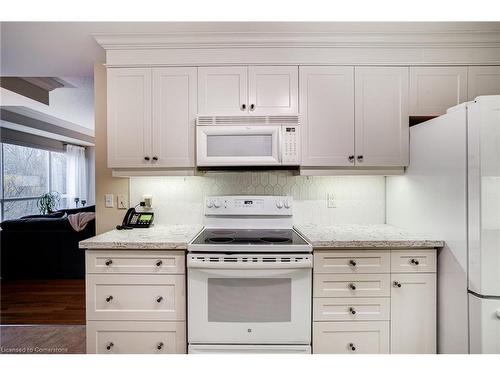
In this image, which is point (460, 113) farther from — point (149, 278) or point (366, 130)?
point (149, 278)

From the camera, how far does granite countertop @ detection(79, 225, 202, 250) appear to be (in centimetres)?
180

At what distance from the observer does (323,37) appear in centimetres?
208

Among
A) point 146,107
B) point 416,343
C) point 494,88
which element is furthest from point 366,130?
point 146,107

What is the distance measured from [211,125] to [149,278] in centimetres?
114

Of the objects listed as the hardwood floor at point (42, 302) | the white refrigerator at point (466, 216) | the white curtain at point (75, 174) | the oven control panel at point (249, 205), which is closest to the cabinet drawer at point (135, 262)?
the oven control panel at point (249, 205)

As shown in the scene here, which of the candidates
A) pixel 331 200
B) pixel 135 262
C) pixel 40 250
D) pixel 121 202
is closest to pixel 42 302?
pixel 40 250

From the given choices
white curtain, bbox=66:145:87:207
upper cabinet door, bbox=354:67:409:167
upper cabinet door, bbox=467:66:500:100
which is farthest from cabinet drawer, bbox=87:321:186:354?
white curtain, bbox=66:145:87:207

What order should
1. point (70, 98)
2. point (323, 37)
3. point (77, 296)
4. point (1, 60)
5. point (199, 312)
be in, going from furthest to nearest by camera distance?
point (70, 98) < point (77, 296) < point (1, 60) < point (323, 37) < point (199, 312)

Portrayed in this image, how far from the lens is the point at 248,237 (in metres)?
2.03

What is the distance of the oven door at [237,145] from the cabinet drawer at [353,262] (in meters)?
A: 0.76

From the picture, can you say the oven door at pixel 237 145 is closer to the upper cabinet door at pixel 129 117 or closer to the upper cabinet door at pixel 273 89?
the upper cabinet door at pixel 273 89

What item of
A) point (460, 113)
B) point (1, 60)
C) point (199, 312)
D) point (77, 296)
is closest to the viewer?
point (460, 113)

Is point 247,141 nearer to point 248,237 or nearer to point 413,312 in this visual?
point 248,237

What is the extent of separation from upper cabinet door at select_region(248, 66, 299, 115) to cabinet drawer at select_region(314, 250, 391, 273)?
1077 millimetres
